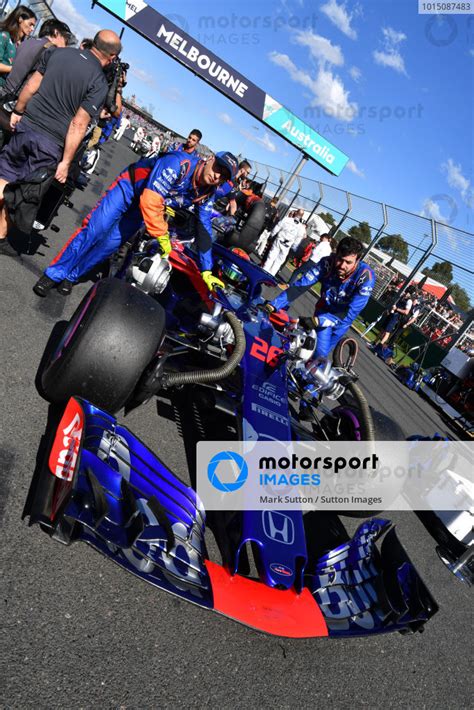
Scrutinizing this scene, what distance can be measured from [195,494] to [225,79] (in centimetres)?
2026

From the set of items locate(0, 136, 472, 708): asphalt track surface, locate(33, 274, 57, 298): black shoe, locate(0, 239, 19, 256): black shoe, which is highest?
locate(33, 274, 57, 298): black shoe

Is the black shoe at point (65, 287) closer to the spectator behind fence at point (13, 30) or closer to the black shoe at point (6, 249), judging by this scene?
the black shoe at point (6, 249)

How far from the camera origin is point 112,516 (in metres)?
2.16

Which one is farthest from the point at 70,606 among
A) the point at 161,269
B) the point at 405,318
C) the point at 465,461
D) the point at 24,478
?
the point at 405,318

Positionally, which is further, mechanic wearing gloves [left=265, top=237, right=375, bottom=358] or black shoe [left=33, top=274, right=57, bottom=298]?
mechanic wearing gloves [left=265, top=237, right=375, bottom=358]

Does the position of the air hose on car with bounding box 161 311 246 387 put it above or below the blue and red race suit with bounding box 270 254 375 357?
below

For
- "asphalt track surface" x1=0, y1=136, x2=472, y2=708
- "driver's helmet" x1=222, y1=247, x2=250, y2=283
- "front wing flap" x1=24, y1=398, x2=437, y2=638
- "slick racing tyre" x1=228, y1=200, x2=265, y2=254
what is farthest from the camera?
"slick racing tyre" x1=228, y1=200, x2=265, y2=254

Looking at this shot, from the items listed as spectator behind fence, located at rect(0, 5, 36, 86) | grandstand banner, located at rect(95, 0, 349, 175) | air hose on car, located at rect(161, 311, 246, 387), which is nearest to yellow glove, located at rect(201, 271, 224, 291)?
air hose on car, located at rect(161, 311, 246, 387)

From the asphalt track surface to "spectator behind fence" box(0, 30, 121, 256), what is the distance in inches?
64.5

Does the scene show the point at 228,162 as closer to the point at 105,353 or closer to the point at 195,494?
the point at 105,353

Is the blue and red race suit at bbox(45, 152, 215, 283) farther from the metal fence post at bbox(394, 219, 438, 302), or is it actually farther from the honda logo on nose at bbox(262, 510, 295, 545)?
the metal fence post at bbox(394, 219, 438, 302)

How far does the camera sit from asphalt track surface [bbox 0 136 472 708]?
180cm

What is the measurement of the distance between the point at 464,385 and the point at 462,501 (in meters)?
7.63

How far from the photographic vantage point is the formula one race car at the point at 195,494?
2.14 metres
